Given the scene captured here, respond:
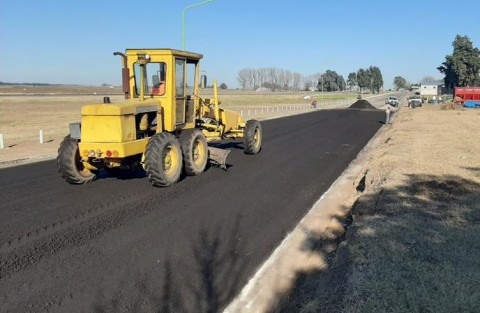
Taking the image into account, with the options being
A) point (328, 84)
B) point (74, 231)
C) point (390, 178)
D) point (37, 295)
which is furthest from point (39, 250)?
point (328, 84)

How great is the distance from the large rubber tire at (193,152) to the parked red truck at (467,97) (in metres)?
44.0

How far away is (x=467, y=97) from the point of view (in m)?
48.8

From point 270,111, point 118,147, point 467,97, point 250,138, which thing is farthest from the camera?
point 467,97

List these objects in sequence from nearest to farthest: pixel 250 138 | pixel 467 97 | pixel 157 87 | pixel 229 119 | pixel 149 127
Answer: pixel 149 127
pixel 157 87
pixel 229 119
pixel 250 138
pixel 467 97

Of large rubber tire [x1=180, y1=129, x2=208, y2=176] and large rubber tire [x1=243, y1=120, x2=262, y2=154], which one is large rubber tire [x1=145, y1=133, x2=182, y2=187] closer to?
large rubber tire [x1=180, y1=129, x2=208, y2=176]

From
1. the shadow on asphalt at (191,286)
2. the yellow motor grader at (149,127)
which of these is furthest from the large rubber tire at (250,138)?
the shadow on asphalt at (191,286)

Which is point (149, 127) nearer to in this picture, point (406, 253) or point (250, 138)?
point (250, 138)

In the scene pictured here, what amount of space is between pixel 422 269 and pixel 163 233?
358cm

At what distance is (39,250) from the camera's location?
5.63 m

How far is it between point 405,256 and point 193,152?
6.61m

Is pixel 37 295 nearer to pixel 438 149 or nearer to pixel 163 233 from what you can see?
pixel 163 233

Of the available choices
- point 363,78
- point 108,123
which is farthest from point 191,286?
point 363,78

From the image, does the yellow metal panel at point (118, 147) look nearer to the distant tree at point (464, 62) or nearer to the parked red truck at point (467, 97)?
the parked red truck at point (467, 97)

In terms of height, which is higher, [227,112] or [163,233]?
[227,112]
